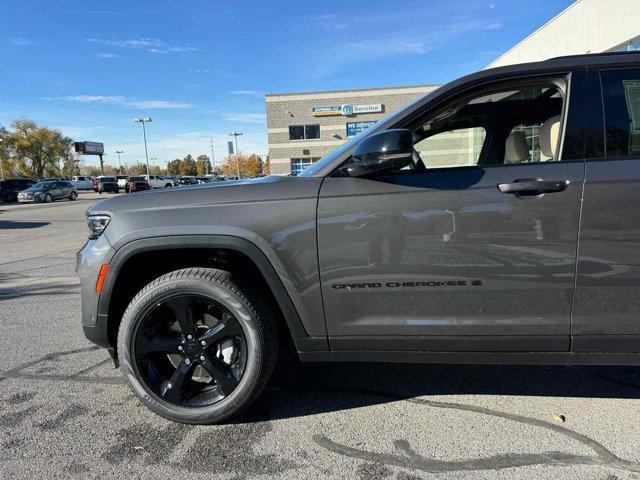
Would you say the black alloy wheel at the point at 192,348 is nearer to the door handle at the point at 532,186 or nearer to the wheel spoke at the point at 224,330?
the wheel spoke at the point at 224,330

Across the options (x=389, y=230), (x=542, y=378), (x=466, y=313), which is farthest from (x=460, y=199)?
(x=542, y=378)

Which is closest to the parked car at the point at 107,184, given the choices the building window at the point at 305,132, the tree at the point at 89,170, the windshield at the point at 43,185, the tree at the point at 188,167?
the windshield at the point at 43,185

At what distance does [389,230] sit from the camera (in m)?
2.28

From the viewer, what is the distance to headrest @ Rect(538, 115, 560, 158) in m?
2.45

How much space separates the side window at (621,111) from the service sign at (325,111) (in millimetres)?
36680

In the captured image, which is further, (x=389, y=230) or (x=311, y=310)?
(x=311, y=310)

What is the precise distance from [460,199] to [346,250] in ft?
2.04

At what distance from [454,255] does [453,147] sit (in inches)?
49.1

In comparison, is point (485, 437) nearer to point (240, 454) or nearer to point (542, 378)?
point (542, 378)

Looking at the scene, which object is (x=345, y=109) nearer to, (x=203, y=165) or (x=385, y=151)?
(x=385, y=151)

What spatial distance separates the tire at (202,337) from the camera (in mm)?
2494

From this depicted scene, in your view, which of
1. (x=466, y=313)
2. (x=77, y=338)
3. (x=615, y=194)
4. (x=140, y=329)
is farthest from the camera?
(x=77, y=338)

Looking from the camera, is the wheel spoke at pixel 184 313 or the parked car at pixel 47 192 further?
the parked car at pixel 47 192

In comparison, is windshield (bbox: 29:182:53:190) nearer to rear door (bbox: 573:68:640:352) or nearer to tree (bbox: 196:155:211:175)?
rear door (bbox: 573:68:640:352)
